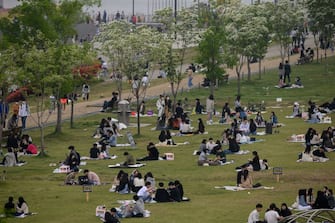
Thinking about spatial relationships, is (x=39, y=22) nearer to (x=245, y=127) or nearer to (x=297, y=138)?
(x=245, y=127)

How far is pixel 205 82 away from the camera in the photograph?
275 ft

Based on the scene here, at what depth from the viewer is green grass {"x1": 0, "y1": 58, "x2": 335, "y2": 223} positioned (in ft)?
135

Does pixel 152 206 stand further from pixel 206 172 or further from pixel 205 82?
pixel 205 82

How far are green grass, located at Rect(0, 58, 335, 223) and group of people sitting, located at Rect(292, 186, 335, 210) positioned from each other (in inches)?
44.8

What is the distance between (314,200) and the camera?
4153cm

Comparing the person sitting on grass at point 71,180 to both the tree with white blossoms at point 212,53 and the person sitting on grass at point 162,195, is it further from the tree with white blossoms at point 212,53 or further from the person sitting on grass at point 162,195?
the tree with white blossoms at point 212,53

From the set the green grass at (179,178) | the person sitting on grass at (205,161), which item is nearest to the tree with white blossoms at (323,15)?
the green grass at (179,178)

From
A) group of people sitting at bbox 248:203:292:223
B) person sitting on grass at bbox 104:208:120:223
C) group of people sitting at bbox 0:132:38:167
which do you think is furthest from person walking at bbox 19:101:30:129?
group of people sitting at bbox 248:203:292:223

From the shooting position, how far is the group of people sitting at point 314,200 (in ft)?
133

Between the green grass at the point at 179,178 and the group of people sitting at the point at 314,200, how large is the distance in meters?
1.14

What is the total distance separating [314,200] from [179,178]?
8.29 metres

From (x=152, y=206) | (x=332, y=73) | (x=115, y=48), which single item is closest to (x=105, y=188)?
(x=152, y=206)

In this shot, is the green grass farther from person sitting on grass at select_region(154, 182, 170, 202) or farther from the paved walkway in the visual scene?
the paved walkway

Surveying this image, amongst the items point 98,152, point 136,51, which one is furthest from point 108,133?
point 136,51
